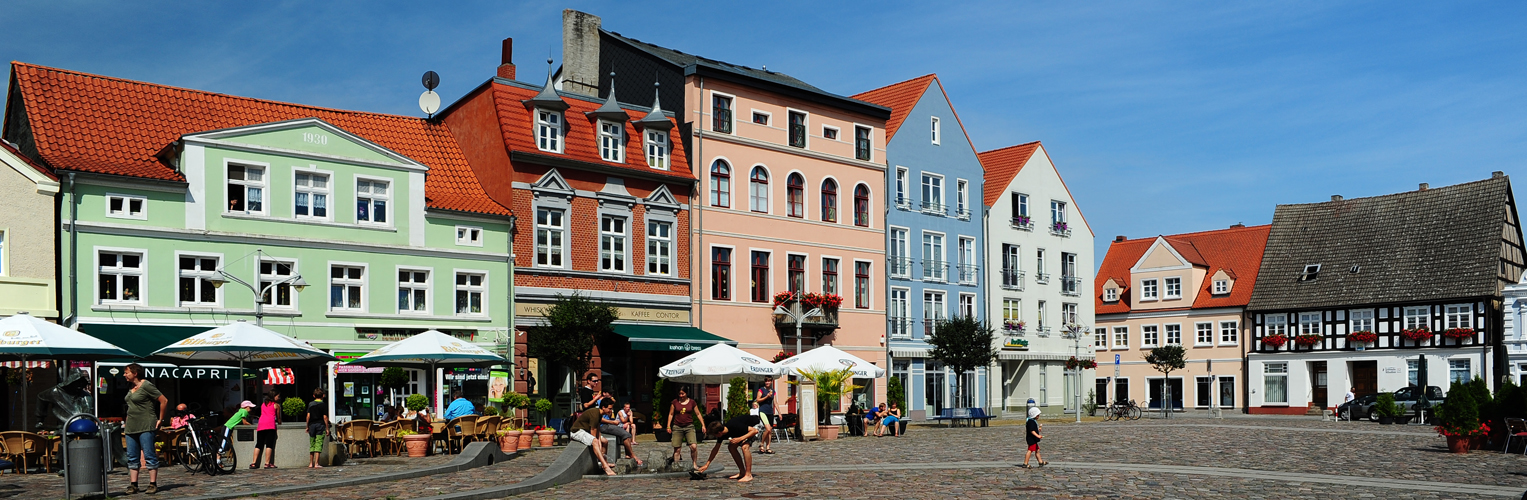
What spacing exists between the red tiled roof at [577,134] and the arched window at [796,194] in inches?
170

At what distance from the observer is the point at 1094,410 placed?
5550 centimetres

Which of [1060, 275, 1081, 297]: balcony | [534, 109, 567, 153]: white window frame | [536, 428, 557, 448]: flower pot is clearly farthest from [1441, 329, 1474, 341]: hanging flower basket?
[536, 428, 557, 448]: flower pot

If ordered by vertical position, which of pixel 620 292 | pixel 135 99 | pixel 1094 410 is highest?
pixel 135 99

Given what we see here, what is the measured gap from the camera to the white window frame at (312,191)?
1340 inches

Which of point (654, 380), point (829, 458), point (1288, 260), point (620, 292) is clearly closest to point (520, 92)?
point (620, 292)

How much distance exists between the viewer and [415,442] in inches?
1040

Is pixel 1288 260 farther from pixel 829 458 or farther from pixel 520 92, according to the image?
pixel 829 458

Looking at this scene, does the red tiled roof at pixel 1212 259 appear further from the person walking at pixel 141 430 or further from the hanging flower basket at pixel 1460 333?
the person walking at pixel 141 430

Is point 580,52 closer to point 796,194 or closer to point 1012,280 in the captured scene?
point 796,194

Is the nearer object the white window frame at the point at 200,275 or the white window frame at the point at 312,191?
the white window frame at the point at 200,275

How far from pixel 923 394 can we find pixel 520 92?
18827mm

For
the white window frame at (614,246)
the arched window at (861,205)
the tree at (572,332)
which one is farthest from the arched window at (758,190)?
the tree at (572,332)

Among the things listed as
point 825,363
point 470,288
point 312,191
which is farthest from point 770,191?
point 312,191

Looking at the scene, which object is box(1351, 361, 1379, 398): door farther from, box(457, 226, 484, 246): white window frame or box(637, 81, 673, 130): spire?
box(457, 226, 484, 246): white window frame
